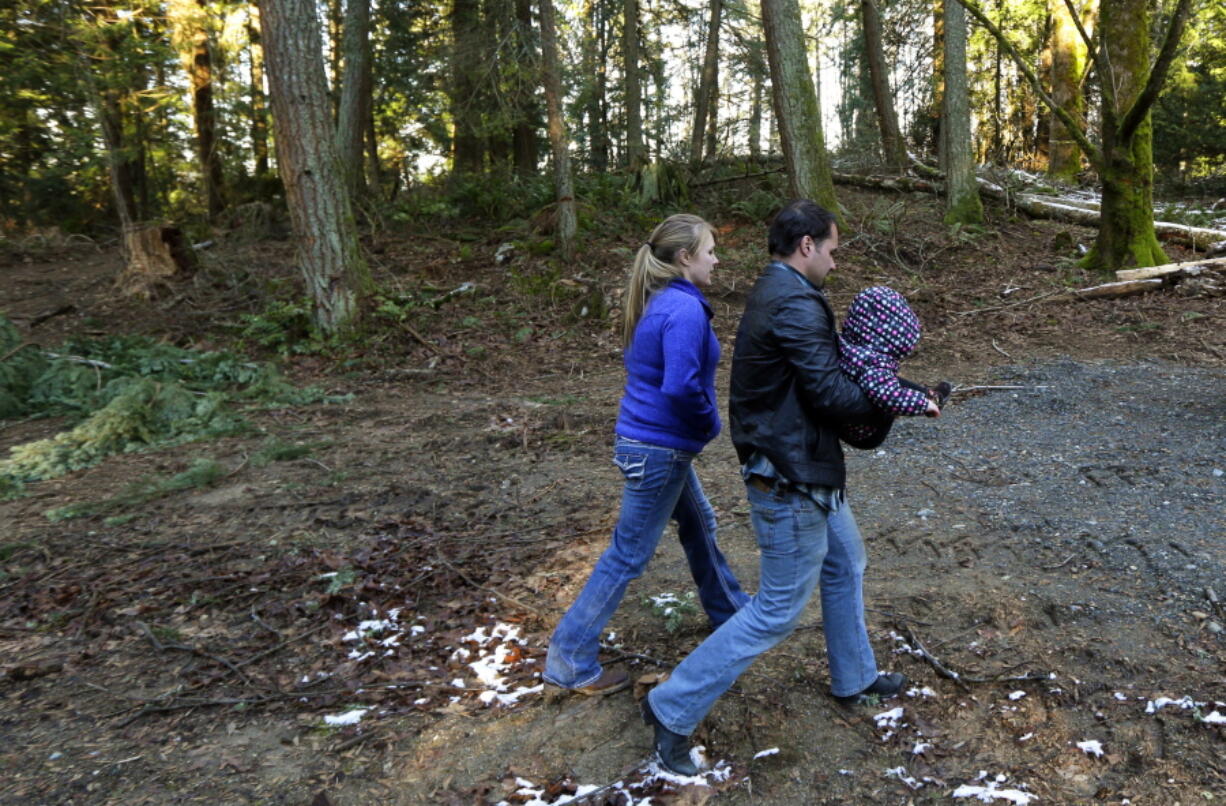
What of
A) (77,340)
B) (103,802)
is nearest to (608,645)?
(103,802)

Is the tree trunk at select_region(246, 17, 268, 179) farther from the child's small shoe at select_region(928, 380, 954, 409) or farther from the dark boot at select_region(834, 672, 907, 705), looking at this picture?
the child's small shoe at select_region(928, 380, 954, 409)

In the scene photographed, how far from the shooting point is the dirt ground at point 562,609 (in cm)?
312

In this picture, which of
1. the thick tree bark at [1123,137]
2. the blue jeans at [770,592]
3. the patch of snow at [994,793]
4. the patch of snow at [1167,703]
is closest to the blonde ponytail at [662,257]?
the blue jeans at [770,592]

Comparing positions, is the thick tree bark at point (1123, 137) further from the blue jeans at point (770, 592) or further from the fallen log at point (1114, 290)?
the blue jeans at point (770, 592)

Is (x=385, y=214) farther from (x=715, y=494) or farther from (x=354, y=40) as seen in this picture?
(x=715, y=494)

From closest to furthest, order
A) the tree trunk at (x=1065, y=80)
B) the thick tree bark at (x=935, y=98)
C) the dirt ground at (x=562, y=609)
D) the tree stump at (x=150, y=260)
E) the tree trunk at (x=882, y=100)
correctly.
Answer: the dirt ground at (x=562, y=609) < the tree stump at (x=150, y=260) < the tree trunk at (x=882, y=100) < the tree trunk at (x=1065, y=80) < the thick tree bark at (x=935, y=98)

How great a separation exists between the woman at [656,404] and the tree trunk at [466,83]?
1193 cm

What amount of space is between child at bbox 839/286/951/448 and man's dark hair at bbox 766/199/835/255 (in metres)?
0.28

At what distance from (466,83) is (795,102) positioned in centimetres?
773

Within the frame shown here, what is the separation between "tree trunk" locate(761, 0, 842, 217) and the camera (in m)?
12.4

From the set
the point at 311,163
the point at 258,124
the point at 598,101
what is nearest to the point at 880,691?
the point at 311,163

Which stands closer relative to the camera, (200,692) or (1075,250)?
(200,692)

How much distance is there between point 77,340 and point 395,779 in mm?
9758

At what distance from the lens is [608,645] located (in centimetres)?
401
